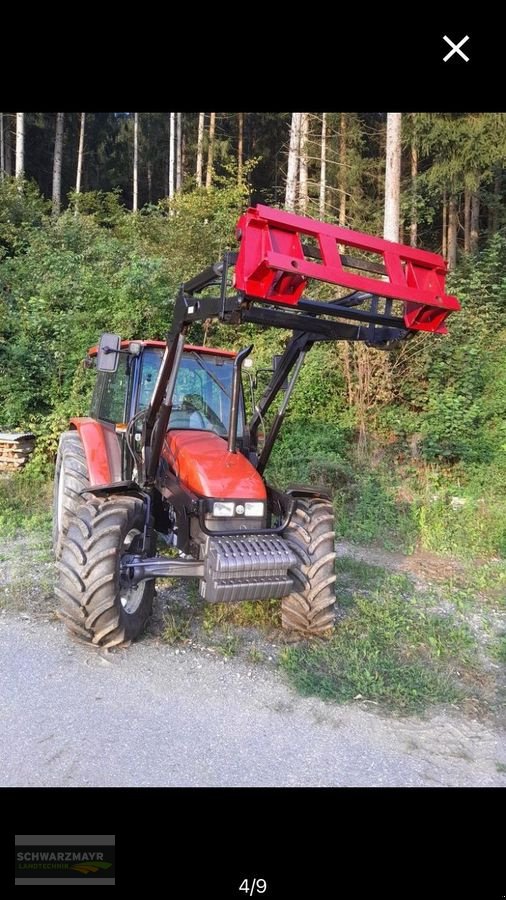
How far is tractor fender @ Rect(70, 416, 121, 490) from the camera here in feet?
15.0

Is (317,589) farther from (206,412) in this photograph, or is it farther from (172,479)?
(206,412)

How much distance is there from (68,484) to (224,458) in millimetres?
1564

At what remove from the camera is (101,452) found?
15.4ft

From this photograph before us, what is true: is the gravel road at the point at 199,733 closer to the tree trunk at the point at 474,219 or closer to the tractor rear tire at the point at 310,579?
the tractor rear tire at the point at 310,579

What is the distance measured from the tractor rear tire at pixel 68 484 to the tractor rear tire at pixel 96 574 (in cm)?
102

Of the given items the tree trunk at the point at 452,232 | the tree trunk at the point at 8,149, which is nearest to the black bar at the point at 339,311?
the tree trunk at the point at 452,232

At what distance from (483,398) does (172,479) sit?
593cm

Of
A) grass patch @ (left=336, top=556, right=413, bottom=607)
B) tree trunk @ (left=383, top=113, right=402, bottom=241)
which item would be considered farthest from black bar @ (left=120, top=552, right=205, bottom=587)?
tree trunk @ (left=383, top=113, right=402, bottom=241)

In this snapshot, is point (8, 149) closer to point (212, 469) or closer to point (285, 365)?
point (285, 365)

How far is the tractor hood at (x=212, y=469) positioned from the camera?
3.72 meters

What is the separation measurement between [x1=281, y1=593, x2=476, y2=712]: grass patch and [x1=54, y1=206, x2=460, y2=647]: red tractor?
0.28 meters

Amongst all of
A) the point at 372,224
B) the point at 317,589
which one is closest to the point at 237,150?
the point at 372,224

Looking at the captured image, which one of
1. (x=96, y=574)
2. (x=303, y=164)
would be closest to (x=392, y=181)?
(x=303, y=164)

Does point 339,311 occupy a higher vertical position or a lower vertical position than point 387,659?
higher
